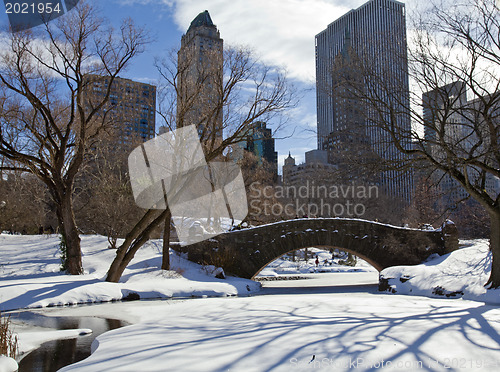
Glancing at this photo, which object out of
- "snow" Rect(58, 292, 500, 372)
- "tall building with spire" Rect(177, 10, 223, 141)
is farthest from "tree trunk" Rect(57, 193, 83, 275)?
"snow" Rect(58, 292, 500, 372)

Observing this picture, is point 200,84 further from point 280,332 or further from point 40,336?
point 280,332

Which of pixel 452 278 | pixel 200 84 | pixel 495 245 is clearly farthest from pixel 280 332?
pixel 200 84

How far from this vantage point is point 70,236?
53.4 feet

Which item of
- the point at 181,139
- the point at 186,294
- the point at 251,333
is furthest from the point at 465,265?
the point at 251,333

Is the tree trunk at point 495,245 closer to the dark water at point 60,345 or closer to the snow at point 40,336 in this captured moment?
the dark water at point 60,345

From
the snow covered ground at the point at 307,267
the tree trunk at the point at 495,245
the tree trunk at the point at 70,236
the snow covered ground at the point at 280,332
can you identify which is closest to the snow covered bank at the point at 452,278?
the snow covered ground at the point at 280,332

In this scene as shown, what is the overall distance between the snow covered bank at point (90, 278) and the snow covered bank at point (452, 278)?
6.46 metres

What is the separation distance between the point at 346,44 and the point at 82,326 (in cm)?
1057

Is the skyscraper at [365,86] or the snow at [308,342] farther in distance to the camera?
the skyscraper at [365,86]

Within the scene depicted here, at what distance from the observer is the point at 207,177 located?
2789cm

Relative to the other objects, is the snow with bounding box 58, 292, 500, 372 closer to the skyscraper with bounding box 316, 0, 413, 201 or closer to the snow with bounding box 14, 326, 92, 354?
the snow with bounding box 14, 326, 92, 354

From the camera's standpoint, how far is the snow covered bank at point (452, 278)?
13413 mm

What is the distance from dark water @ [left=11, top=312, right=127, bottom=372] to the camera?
6.30m

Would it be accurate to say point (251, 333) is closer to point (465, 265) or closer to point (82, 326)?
point (82, 326)
